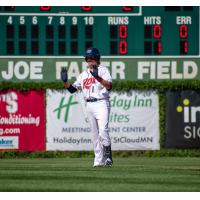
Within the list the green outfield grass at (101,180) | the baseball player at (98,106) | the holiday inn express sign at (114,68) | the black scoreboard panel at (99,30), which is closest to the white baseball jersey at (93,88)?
the baseball player at (98,106)

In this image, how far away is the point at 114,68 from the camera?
2219cm

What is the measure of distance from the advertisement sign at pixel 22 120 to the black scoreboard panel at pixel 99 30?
131 centimetres

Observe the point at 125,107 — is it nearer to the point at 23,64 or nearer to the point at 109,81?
the point at 23,64

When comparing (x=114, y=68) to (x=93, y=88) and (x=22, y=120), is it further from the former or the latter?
(x=93, y=88)

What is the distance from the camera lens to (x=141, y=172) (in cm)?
1084

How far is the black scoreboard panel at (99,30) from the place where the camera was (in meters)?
21.5

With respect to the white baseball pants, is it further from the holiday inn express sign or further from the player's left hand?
the holiday inn express sign

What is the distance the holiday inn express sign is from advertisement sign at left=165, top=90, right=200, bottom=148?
1249 millimetres

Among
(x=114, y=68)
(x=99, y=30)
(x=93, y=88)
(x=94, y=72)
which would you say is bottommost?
(x=93, y=88)

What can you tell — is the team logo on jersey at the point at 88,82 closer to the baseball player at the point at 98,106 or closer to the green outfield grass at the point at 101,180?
the baseball player at the point at 98,106

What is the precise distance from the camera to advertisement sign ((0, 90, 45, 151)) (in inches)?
813

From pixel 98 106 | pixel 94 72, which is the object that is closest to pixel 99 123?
pixel 98 106

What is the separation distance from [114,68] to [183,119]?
2439 mm

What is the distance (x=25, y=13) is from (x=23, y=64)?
1.29 meters
